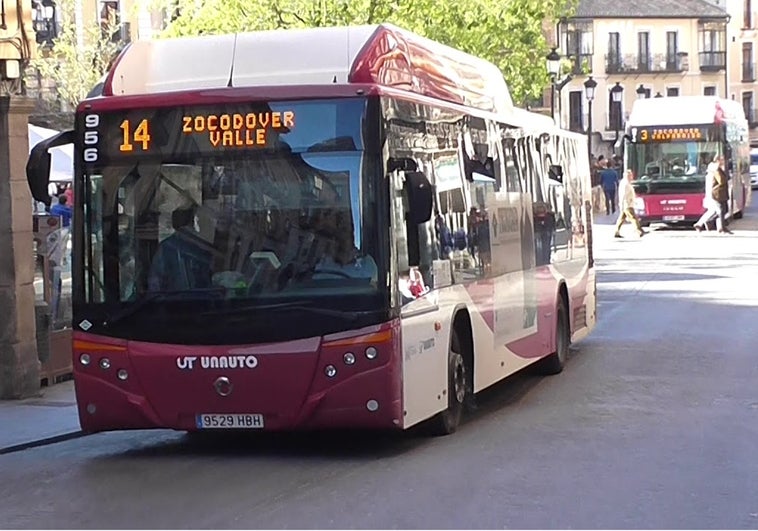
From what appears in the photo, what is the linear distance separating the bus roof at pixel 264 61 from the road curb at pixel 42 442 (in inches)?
122

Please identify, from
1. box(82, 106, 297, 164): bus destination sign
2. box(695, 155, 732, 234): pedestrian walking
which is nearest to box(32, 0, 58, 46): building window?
box(695, 155, 732, 234): pedestrian walking

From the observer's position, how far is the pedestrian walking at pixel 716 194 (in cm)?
3809

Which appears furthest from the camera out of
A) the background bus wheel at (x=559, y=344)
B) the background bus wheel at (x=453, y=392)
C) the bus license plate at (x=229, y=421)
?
the background bus wheel at (x=559, y=344)

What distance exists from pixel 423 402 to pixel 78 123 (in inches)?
124

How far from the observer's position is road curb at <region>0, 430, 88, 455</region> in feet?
39.8

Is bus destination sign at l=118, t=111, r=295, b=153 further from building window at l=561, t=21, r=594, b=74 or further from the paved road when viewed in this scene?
building window at l=561, t=21, r=594, b=74

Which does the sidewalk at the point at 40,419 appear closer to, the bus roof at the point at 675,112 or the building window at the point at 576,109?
the bus roof at the point at 675,112

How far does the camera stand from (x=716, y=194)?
38.5 meters

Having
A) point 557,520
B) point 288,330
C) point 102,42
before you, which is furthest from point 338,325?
point 102,42

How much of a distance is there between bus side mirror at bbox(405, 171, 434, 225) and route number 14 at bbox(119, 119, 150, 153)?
1.84 meters

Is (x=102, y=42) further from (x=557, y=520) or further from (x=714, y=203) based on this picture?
(x=557, y=520)

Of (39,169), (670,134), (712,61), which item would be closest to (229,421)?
(39,169)

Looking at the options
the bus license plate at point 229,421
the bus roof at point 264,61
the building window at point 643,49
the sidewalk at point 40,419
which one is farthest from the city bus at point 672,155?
the building window at point 643,49

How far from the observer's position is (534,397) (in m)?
14.1
